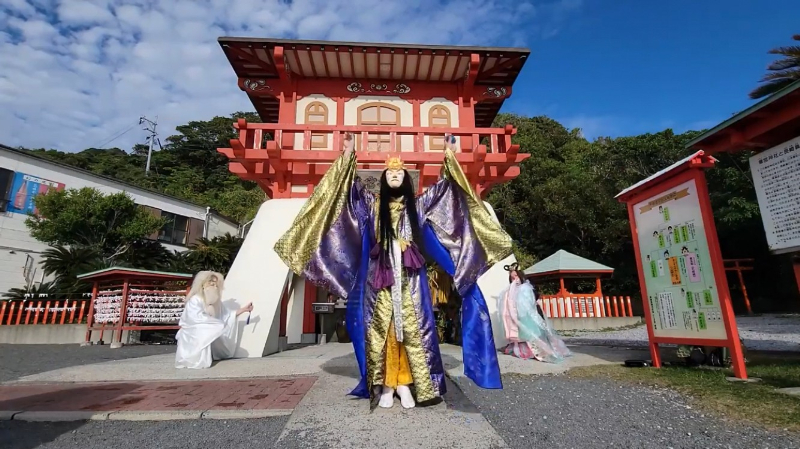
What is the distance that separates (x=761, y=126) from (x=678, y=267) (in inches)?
70.0

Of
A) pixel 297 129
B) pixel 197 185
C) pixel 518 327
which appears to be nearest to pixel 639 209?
pixel 518 327

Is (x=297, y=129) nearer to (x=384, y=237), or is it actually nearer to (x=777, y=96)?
(x=384, y=237)

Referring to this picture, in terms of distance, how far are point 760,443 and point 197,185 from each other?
36.1m

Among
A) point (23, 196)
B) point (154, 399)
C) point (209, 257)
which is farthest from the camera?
point (23, 196)

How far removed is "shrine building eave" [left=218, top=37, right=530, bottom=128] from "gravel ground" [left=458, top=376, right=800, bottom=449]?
8.07 m

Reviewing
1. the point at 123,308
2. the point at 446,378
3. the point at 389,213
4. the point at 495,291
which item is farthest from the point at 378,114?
the point at 123,308

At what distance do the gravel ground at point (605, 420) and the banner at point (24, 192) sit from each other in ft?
68.4

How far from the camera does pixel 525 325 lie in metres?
6.54

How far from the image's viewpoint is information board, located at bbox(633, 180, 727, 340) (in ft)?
15.1

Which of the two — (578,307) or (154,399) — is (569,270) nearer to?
(578,307)

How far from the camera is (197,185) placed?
33031 mm

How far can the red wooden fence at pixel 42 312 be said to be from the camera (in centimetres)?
1186

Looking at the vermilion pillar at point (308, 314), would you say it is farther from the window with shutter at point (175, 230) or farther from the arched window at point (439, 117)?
the window with shutter at point (175, 230)

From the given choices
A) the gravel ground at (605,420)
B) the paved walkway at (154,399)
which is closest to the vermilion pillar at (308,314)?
the paved walkway at (154,399)
